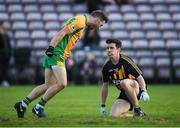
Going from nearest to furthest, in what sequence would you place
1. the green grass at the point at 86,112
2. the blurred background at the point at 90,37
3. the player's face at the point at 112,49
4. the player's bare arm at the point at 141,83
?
the green grass at the point at 86,112 → the player's bare arm at the point at 141,83 → the player's face at the point at 112,49 → the blurred background at the point at 90,37

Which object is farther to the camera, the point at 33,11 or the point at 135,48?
the point at 33,11

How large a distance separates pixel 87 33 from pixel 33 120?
13845 mm

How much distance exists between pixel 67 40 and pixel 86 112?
1.94m

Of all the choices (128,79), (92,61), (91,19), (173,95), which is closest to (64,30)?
(91,19)

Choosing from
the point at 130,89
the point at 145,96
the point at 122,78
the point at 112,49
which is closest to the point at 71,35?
the point at 112,49

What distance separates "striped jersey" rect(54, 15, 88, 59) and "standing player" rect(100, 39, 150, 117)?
599mm

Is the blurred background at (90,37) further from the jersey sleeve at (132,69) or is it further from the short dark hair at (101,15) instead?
the short dark hair at (101,15)

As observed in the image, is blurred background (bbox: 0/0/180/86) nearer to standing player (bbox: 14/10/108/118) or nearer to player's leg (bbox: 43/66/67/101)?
standing player (bbox: 14/10/108/118)

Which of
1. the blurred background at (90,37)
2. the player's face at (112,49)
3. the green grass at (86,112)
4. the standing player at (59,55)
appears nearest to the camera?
the green grass at (86,112)

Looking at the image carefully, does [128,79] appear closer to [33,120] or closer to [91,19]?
[91,19]

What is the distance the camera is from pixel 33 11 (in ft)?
85.2

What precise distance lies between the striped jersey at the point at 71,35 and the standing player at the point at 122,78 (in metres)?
0.60

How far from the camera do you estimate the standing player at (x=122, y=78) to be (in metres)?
11.5

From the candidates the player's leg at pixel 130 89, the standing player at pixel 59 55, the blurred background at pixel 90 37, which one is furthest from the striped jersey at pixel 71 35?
the blurred background at pixel 90 37
